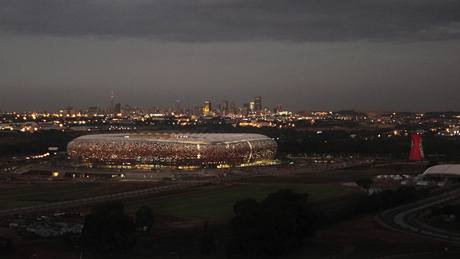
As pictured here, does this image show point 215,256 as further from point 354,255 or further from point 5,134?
point 5,134

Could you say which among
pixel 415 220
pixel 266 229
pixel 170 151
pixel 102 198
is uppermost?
pixel 170 151

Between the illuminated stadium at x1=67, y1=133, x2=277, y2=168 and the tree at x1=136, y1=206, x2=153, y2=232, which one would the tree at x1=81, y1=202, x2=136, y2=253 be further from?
the illuminated stadium at x1=67, y1=133, x2=277, y2=168

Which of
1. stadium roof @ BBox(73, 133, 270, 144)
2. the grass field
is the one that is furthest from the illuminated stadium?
the grass field

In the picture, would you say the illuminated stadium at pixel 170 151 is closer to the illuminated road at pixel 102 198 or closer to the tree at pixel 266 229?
the illuminated road at pixel 102 198

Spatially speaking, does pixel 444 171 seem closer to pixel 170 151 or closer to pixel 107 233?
pixel 170 151

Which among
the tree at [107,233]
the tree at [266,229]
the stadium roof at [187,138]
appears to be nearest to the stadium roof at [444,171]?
the stadium roof at [187,138]

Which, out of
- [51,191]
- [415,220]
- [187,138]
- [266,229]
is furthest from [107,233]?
[187,138]
